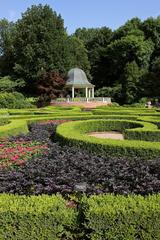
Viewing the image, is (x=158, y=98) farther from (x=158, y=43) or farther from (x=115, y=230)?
(x=115, y=230)

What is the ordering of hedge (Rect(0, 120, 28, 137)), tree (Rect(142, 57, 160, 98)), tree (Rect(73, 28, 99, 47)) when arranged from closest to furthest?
hedge (Rect(0, 120, 28, 137)) → tree (Rect(142, 57, 160, 98)) → tree (Rect(73, 28, 99, 47))

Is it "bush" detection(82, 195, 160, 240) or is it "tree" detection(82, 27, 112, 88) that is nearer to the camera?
"bush" detection(82, 195, 160, 240)

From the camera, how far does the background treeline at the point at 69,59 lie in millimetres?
48281

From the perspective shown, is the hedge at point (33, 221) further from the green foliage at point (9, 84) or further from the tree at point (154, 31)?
the tree at point (154, 31)

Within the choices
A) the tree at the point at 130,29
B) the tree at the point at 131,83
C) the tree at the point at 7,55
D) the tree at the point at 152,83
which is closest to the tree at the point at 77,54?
the tree at the point at 130,29

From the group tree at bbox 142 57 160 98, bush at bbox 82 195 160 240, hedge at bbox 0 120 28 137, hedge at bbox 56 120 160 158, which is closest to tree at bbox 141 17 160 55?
tree at bbox 142 57 160 98

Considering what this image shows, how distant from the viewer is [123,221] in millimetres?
4672

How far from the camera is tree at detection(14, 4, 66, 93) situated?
4909 cm

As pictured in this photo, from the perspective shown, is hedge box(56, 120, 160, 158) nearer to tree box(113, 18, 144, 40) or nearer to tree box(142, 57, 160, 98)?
tree box(142, 57, 160, 98)

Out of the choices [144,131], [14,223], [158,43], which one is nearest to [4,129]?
[144,131]

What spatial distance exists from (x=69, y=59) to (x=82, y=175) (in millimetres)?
44295

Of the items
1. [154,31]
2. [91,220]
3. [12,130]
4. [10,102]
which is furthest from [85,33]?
[91,220]

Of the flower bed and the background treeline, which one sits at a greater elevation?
the background treeline

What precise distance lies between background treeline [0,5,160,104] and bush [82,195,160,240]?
38.4 m
